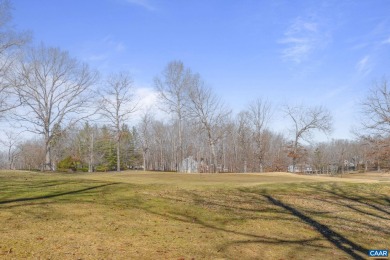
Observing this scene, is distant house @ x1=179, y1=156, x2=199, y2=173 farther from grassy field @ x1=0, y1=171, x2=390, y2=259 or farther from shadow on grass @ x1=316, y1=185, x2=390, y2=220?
grassy field @ x1=0, y1=171, x2=390, y2=259

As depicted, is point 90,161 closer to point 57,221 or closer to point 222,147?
point 222,147

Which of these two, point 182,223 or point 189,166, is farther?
point 189,166

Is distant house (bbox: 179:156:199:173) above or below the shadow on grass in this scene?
above

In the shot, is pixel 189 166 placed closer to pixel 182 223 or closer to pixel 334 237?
pixel 334 237

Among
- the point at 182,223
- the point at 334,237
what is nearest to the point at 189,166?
the point at 334,237

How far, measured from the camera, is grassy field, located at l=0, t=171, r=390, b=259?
672 centimetres

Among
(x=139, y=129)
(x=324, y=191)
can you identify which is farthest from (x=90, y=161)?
(x=324, y=191)

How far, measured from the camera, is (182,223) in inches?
364

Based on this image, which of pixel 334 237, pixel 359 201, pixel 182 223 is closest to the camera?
pixel 182 223

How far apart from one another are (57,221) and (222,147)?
51.3 m

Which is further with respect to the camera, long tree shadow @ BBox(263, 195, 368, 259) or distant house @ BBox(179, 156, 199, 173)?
distant house @ BBox(179, 156, 199, 173)

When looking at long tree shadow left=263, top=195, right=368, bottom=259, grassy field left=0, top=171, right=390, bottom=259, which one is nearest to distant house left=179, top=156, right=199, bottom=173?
grassy field left=0, top=171, right=390, bottom=259

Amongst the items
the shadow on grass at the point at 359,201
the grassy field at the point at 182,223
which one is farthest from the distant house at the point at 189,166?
the grassy field at the point at 182,223

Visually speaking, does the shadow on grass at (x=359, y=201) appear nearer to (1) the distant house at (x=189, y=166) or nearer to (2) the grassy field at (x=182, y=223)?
(2) the grassy field at (x=182, y=223)
